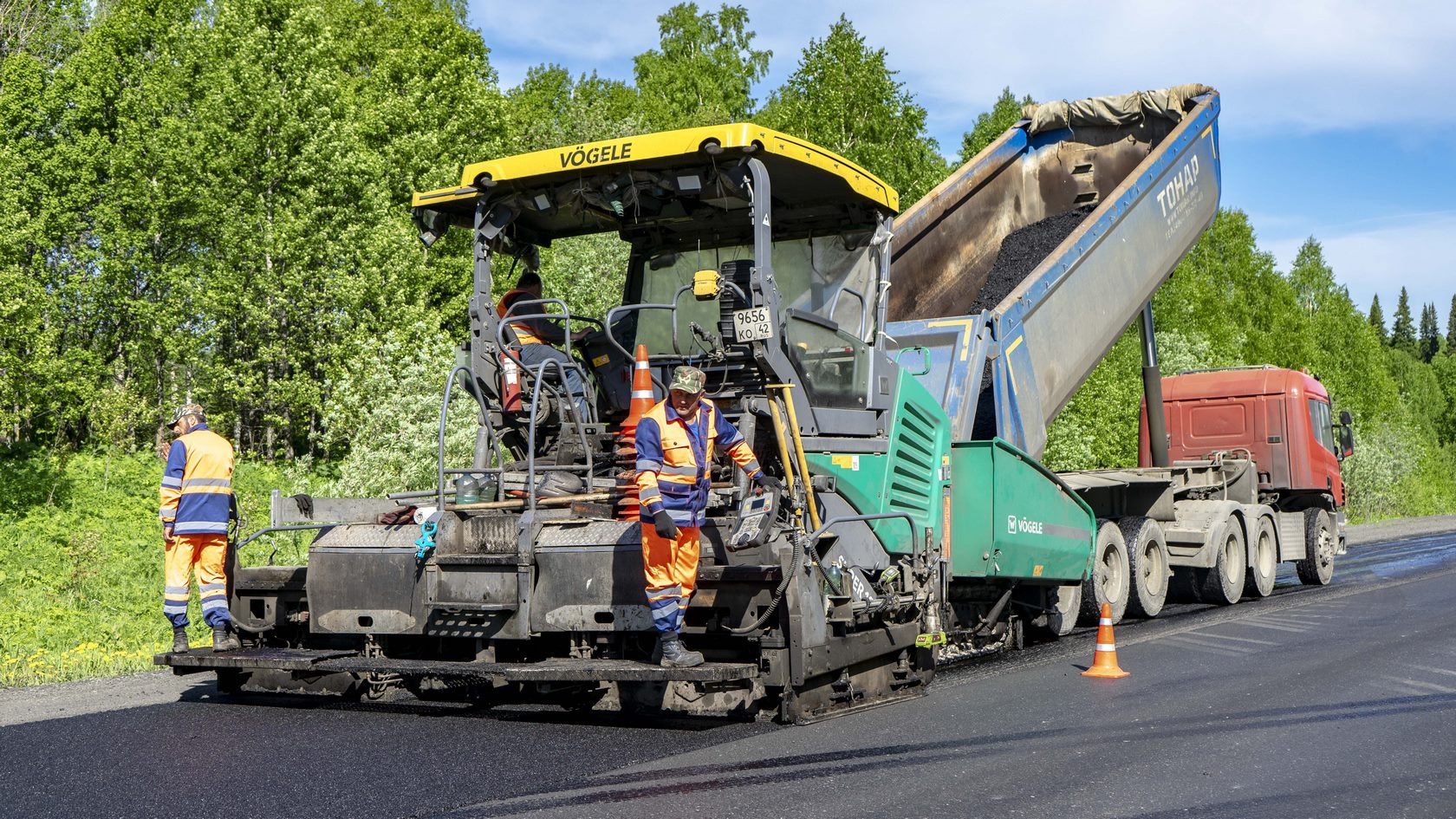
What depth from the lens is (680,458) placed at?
18.8ft

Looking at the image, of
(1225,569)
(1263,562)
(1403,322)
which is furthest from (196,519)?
(1403,322)

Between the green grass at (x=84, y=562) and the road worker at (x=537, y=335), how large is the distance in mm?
3766

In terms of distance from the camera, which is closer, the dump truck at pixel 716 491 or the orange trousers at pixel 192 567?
the dump truck at pixel 716 491

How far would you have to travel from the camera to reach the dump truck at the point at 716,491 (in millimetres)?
5836

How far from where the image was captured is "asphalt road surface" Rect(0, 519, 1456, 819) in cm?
446

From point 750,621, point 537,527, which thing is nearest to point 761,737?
point 750,621

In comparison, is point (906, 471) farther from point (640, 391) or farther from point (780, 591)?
point (780, 591)

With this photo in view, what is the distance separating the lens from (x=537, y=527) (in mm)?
5969

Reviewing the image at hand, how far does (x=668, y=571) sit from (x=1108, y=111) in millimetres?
7718

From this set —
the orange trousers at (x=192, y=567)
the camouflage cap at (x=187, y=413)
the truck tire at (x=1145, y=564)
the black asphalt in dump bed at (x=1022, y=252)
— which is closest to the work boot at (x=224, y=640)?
the orange trousers at (x=192, y=567)

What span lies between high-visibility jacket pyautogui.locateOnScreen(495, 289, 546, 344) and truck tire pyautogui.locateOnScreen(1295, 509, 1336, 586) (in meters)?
10.5

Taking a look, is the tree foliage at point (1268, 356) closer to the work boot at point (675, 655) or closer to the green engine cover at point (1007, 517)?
the green engine cover at point (1007, 517)

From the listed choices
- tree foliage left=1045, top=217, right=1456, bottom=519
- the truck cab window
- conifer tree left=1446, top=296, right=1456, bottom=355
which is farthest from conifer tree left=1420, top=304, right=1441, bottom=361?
the truck cab window

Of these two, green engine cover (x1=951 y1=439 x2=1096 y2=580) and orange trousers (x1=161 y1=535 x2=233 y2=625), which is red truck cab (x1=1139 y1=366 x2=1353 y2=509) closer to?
green engine cover (x1=951 y1=439 x2=1096 y2=580)
